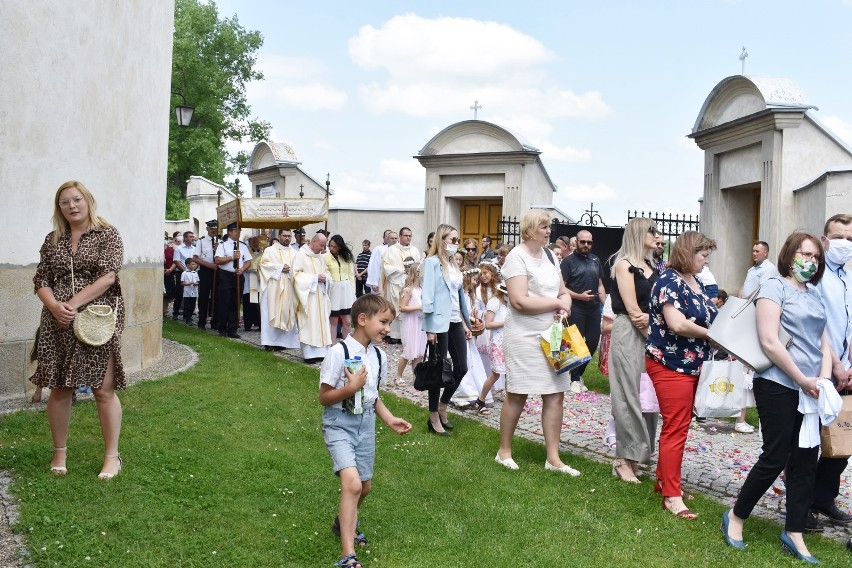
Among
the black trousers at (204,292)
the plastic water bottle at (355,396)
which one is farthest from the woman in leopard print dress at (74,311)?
the black trousers at (204,292)

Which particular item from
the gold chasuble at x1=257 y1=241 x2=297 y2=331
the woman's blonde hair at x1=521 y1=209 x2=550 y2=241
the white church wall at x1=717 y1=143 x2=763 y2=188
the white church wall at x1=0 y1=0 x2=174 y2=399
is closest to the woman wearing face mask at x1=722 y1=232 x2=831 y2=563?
the woman's blonde hair at x1=521 y1=209 x2=550 y2=241

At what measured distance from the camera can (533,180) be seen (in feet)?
66.6

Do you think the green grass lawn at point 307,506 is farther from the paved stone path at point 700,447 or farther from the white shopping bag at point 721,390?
the white shopping bag at point 721,390

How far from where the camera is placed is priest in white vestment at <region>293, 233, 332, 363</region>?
1240cm

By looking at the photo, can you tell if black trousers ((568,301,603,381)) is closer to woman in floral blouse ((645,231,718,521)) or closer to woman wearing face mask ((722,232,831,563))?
woman in floral blouse ((645,231,718,521))

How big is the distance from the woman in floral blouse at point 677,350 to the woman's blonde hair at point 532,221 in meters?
1.07

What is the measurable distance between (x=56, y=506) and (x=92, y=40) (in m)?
5.44

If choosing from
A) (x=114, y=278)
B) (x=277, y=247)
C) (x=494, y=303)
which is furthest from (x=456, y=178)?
(x=114, y=278)

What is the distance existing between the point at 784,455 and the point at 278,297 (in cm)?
949

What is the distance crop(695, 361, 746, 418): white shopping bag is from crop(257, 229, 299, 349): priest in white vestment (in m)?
8.38

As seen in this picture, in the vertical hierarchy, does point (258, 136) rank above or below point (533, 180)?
above

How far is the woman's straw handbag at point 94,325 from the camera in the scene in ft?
18.4

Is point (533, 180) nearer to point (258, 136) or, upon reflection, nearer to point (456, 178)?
point (456, 178)

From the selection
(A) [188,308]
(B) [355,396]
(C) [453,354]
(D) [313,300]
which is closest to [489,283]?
(C) [453,354]
